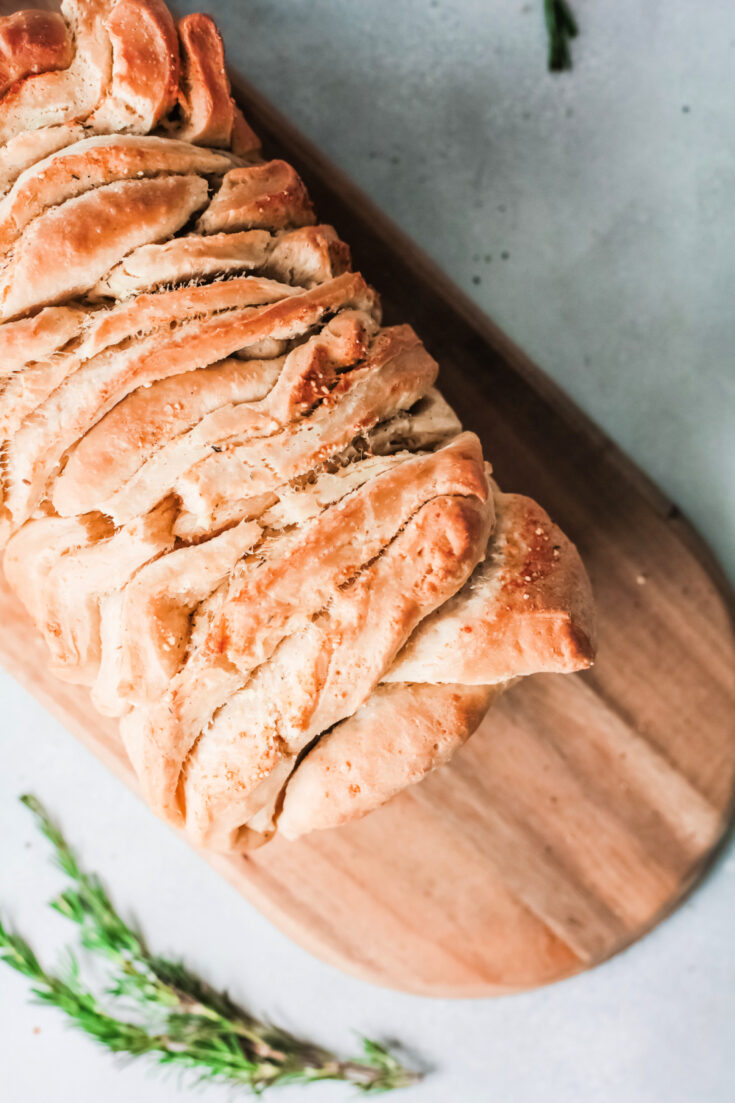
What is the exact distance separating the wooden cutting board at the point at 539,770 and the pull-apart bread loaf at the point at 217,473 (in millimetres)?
418

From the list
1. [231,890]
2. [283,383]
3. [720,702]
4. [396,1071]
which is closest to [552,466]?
[720,702]

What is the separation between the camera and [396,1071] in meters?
1.98

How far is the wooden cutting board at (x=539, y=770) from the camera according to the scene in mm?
1736

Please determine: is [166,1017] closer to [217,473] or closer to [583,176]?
[217,473]

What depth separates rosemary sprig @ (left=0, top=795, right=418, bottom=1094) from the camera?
1.93m

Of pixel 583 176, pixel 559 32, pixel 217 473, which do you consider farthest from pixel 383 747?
pixel 559 32

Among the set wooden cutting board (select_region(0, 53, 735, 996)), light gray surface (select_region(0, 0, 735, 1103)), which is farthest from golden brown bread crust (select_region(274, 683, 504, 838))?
light gray surface (select_region(0, 0, 735, 1103))

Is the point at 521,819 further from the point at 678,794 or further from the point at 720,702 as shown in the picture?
the point at 720,702

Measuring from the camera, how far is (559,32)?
1.82 metres

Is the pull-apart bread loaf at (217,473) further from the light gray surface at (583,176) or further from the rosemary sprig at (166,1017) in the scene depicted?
the rosemary sprig at (166,1017)

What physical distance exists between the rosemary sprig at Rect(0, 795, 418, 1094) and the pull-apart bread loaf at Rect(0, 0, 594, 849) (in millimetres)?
801

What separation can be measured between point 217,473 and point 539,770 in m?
0.97

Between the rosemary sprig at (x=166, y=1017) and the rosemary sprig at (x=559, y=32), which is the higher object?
the rosemary sprig at (x=559, y=32)

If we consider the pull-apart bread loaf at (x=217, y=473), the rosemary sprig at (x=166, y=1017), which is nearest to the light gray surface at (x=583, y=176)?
the pull-apart bread loaf at (x=217, y=473)
